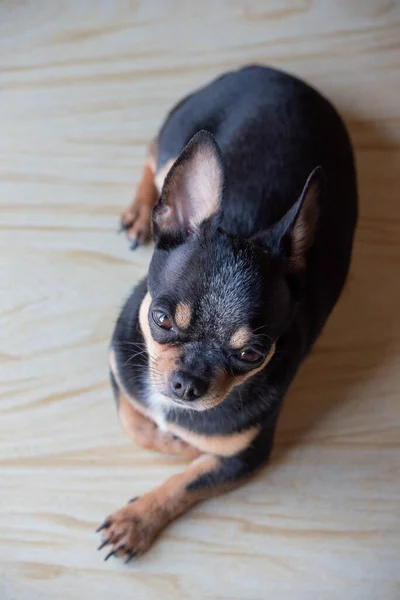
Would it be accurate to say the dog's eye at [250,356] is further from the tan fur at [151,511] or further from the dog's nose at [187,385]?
the tan fur at [151,511]

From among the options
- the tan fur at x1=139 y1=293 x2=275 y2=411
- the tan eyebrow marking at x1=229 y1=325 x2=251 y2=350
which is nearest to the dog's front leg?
the tan fur at x1=139 y1=293 x2=275 y2=411

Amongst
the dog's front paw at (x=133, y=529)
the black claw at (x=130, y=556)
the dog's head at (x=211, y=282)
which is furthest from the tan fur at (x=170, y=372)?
the black claw at (x=130, y=556)

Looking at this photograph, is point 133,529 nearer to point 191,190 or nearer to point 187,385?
point 187,385

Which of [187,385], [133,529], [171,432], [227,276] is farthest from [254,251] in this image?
[133,529]

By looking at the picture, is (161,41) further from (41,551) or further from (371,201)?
(41,551)

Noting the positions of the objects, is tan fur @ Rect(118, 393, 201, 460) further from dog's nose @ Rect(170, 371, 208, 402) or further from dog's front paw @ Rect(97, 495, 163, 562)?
dog's nose @ Rect(170, 371, 208, 402)
